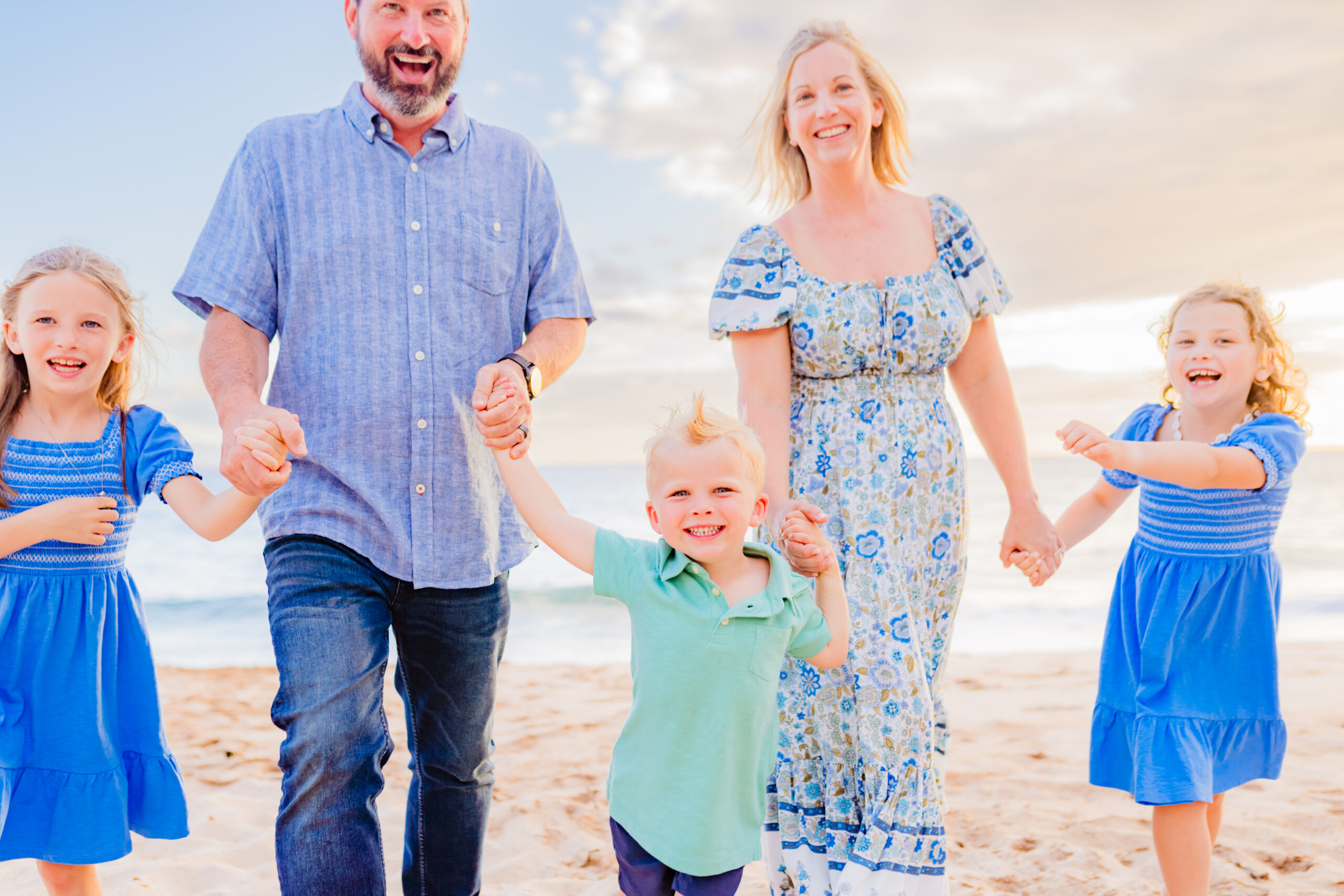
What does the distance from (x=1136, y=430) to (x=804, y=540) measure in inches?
61.6

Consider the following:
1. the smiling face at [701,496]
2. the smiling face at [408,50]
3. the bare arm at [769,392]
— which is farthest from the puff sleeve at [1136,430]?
the smiling face at [408,50]

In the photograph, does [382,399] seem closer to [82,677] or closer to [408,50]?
[408,50]

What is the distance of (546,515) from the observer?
2186 millimetres

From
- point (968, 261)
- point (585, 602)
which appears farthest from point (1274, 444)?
point (585, 602)

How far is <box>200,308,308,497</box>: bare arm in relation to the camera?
2.02m

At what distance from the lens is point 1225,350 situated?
2.98 metres

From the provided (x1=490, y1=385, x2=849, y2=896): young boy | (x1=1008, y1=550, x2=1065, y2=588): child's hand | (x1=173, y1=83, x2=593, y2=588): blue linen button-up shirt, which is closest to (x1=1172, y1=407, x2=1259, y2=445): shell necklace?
(x1=1008, y1=550, x2=1065, y2=588): child's hand

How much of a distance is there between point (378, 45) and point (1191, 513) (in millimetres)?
2668

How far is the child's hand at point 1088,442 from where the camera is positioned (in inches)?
98.7

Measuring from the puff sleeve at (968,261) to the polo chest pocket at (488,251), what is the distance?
3.89 ft

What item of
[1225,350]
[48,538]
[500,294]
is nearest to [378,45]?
[500,294]

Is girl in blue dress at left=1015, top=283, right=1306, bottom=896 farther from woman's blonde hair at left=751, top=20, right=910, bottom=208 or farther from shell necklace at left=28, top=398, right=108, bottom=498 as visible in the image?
shell necklace at left=28, top=398, right=108, bottom=498

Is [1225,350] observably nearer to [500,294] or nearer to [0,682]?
[500,294]

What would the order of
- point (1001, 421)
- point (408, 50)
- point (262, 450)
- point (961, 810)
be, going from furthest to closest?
point (961, 810) → point (1001, 421) → point (408, 50) → point (262, 450)
